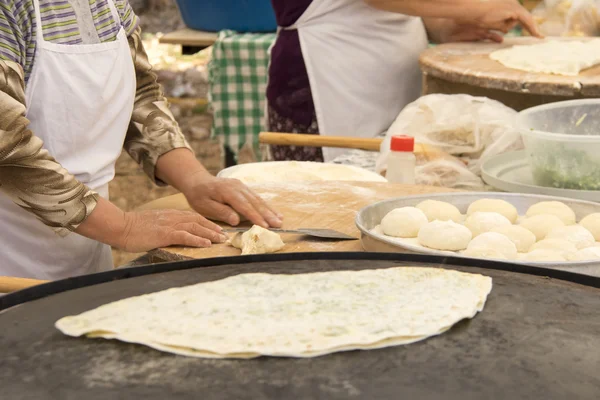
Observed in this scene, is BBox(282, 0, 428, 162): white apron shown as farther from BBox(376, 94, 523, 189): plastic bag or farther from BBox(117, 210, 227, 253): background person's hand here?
BBox(117, 210, 227, 253): background person's hand

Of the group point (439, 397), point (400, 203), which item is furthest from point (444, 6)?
point (439, 397)

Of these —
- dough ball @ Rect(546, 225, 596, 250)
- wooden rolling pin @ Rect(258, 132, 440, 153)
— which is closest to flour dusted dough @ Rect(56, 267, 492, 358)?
dough ball @ Rect(546, 225, 596, 250)

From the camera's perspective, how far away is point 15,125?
1.47 meters

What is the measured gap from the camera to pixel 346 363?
32.7 inches

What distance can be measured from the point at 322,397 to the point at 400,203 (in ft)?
3.05

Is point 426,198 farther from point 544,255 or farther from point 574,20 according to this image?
point 574,20

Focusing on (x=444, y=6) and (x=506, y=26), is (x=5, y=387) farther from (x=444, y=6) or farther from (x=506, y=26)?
(x=506, y=26)

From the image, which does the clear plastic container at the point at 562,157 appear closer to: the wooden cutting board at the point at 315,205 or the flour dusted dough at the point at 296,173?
the wooden cutting board at the point at 315,205

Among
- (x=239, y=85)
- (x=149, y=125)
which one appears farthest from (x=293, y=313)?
(x=239, y=85)

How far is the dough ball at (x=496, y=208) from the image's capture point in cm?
160

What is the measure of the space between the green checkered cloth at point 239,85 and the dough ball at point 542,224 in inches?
108

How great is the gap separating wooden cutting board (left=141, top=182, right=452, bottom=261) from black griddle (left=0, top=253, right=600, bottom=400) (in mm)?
555

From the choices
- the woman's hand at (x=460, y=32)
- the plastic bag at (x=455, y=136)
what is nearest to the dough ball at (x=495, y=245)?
the plastic bag at (x=455, y=136)

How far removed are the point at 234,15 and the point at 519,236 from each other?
3235mm
